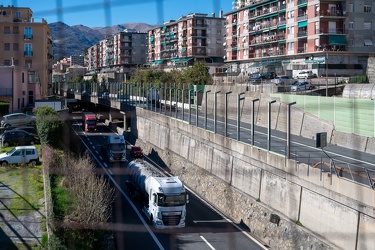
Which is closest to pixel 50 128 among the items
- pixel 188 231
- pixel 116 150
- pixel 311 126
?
pixel 116 150

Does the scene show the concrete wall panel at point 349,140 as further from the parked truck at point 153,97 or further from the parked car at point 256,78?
the parked car at point 256,78

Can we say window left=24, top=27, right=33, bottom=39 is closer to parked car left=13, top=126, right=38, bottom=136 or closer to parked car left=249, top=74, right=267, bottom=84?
parked car left=13, top=126, right=38, bottom=136

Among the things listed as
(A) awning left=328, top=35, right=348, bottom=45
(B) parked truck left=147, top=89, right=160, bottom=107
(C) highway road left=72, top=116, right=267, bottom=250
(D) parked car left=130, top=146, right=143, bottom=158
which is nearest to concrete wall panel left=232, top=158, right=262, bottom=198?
(C) highway road left=72, top=116, right=267, bottom=250

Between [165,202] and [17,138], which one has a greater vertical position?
[17,138]

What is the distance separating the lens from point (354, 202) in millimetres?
2311

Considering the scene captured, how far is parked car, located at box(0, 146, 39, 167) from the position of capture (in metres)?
4.20

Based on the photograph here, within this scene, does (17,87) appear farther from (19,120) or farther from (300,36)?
(300,36)

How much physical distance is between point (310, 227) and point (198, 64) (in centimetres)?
637

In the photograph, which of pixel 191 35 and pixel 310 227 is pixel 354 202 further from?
pixel 191 35

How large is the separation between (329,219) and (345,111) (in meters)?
1.85

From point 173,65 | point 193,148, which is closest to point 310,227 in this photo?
point 193,148

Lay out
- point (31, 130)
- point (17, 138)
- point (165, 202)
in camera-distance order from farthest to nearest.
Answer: point (31, 130) → point (17, 138) → point (165, 202)

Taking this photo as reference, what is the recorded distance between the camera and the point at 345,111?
416 cm

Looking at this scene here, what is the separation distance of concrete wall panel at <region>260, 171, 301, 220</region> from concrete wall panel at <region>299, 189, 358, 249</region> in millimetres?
86
